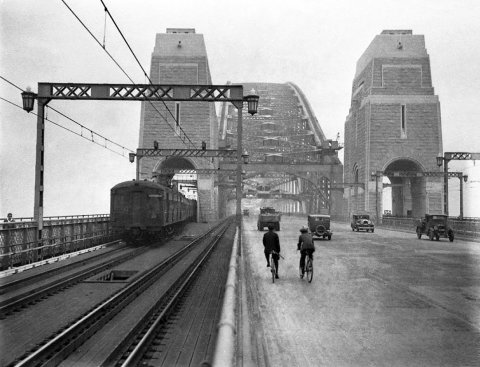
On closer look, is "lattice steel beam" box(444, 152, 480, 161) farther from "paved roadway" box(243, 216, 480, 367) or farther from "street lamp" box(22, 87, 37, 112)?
"street lamp" box(22, 87, 37, 112)

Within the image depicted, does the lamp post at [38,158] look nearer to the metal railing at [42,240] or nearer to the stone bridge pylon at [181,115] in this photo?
the metal railing at [42,240]

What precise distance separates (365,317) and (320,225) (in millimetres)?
24613

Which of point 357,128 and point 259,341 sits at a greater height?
point 357,128

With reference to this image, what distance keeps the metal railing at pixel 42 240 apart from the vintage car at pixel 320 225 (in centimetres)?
1398

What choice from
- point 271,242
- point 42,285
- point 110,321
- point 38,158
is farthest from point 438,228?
point 110,321

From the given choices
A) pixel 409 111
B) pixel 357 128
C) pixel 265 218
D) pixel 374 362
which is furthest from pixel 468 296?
pixel 357 128

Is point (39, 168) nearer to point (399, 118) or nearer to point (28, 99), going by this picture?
point (28, 99)

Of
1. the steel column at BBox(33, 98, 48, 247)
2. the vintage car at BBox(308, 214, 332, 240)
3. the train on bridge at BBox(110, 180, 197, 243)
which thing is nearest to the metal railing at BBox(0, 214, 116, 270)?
the steel column at BBox(33, 98, 48, 247)

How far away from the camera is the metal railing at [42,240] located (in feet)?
53.6

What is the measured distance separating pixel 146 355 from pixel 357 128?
2979 inches

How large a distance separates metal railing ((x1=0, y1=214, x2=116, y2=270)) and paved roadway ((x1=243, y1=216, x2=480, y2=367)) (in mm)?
8144

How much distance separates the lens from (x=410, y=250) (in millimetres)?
26219

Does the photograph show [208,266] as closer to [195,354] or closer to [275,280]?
[275,280]

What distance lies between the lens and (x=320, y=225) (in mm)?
34250
